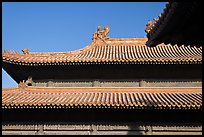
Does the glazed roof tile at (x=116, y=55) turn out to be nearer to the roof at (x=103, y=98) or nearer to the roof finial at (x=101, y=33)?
the roof finial at (x=101, y=33)

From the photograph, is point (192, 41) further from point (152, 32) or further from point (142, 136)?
point (142, 136)

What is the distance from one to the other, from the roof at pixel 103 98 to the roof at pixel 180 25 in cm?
416

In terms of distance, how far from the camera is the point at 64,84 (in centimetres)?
1202

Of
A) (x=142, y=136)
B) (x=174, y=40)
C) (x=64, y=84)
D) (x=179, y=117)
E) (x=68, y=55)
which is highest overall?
(x=68, y=55)

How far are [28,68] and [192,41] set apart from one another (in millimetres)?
8582

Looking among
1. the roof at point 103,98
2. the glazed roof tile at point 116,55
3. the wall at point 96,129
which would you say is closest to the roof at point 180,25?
the roof at point 103,98

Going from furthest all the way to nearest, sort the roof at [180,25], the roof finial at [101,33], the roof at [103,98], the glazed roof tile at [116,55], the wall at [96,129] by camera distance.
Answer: the roof finial at [101,33] < the glazed roof tile at [116,55] < the wall at [96,129] < the roof at [103,98] < the roof at [180,25]

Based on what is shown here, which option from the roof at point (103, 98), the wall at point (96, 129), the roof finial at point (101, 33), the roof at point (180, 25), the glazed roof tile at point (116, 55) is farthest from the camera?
the roof finial at point (101, 33)

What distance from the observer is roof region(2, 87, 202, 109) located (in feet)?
30.2

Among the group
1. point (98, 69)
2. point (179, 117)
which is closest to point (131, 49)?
point (98, 69)

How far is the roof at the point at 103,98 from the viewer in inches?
363

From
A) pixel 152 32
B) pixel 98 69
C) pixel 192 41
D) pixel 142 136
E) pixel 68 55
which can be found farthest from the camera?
pixel 68 55

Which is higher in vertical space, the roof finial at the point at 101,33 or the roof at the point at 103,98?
the roof finial at the point at 101,33

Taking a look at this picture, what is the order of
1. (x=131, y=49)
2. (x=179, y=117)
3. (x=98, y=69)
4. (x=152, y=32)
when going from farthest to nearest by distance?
(x=131, y=49), (x=98, y=69), (x=179, y=117), (x=152, y=32)
